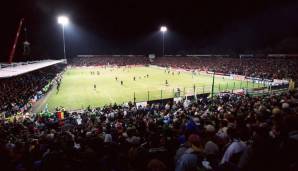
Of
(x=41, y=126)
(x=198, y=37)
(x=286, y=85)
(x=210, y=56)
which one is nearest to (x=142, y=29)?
(x=198, y=37)

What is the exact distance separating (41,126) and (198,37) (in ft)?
321

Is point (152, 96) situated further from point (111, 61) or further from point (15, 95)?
point (111, 61)

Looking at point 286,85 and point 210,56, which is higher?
point 210,56

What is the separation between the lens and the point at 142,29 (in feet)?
391

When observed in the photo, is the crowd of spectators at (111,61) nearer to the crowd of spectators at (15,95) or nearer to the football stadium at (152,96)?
the football stadium at (152,96)

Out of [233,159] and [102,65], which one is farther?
[102,65]

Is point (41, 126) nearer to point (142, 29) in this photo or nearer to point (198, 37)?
point (198, 37)

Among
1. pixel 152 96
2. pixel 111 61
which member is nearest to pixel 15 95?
→ pixel 152 96

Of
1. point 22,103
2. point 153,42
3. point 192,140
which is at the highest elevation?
point 153,42

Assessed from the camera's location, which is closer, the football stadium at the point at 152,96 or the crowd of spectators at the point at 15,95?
the football stadium at the point at 152,96

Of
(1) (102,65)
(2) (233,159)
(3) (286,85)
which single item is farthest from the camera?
(1) (102,65)

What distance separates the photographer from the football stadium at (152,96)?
532cm

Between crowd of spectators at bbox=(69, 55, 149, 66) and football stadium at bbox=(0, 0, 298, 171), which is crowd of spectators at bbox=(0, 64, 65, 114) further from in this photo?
crowd of spectators at bbox=(69, 55, 149, 66)

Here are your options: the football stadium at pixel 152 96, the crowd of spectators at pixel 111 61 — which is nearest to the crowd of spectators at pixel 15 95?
the football stadium at pixel 152 96
